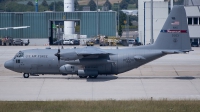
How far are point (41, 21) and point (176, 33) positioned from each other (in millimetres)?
57495

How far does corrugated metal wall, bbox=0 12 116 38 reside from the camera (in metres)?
86.8

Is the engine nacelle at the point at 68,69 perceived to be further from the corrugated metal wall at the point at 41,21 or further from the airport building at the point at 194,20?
the corrugated metal wall at the point at 41,21

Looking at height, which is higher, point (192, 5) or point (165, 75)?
point (192, 5)

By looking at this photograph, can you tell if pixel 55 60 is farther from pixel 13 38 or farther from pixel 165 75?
pixel 13 38

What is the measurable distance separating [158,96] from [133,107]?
4442mm

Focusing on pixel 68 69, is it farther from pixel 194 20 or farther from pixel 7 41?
pixel 7 41

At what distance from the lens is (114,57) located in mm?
32531

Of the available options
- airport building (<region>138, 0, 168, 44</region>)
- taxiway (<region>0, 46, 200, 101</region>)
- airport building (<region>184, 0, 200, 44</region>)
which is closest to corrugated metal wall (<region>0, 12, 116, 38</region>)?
airport building (<region>138, 0, 168, 44</region>)

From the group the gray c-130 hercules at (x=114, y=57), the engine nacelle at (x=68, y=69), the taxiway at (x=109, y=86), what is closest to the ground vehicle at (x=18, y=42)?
the taxiway at (x=109, y=86)

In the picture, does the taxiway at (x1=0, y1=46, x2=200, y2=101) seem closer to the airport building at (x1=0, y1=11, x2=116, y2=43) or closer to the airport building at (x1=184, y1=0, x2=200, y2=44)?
the airport building at (x1=184, y1=0, x2=200, y2=44)

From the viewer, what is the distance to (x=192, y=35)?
243ft

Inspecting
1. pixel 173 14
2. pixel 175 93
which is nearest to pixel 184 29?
pixel 173 14

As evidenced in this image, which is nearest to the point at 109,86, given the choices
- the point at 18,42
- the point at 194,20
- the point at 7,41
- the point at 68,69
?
the point at 68,69

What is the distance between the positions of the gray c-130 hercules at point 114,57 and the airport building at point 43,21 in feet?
176
